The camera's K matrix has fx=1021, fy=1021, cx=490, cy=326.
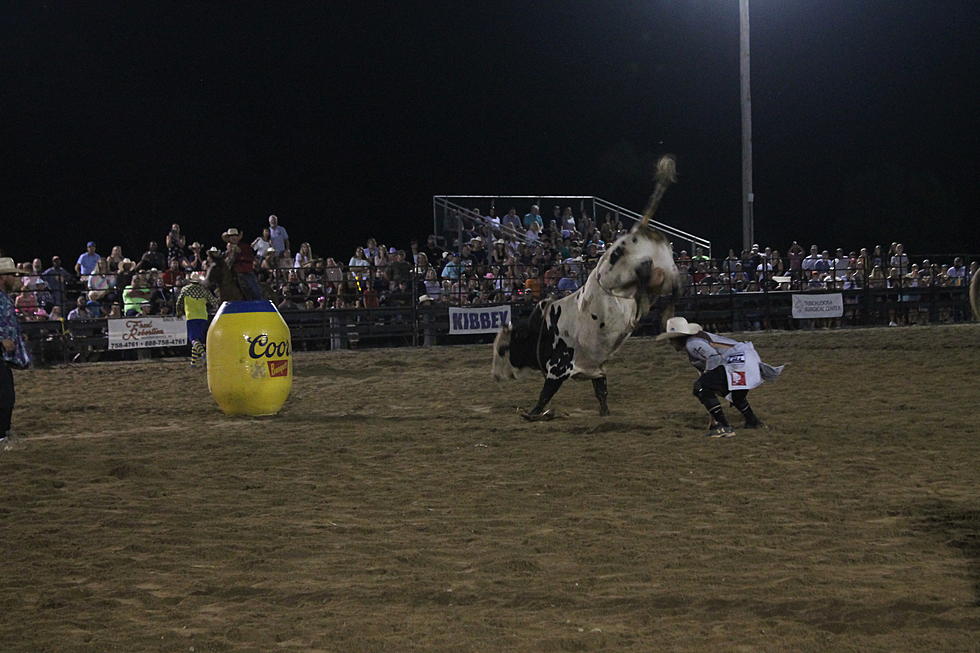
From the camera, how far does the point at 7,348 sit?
28.2 feet

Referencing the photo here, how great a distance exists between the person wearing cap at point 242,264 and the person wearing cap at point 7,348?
2.99 metres

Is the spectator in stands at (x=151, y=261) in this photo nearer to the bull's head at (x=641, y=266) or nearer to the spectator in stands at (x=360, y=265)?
the spectator in stands at (x=360, y=265)

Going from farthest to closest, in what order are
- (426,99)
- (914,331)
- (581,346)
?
(426,99) < (914,331) < (581,346)

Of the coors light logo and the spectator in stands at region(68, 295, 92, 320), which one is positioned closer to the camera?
the coors light logo

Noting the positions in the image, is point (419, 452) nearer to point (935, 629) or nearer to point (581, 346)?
point (581, 346)

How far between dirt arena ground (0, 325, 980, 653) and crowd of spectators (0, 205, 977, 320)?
7.76 meters

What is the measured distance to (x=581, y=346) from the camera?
31.4 feet

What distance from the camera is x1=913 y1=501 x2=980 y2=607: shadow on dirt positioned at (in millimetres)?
4969

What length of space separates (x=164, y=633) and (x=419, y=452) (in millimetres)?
4152

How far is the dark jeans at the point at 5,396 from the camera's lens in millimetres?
8359

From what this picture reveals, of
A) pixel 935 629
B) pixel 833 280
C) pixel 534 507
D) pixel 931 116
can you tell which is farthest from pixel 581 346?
pixel 931 116

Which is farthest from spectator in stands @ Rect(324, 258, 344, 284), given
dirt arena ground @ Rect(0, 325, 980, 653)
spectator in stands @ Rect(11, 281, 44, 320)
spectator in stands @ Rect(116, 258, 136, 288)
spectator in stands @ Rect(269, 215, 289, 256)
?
dirt arena ground @ Rect(0, 325, 980, 653)

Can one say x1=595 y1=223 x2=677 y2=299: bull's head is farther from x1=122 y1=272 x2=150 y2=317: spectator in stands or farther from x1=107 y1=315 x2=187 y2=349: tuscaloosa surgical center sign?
x1=122 y1=272 x2=150 y2=317: spectator in stands

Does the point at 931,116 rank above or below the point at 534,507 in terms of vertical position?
above
